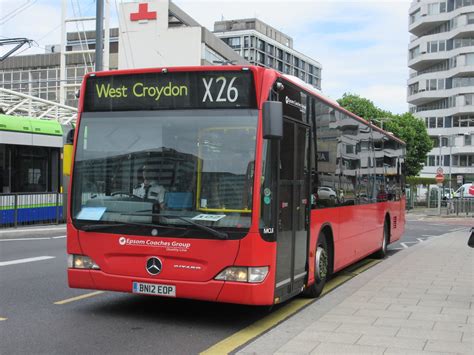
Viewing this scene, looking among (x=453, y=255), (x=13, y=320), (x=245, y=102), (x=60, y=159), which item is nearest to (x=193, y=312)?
(x=13, y=320)

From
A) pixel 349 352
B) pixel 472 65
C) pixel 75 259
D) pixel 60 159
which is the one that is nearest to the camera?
pixel 349 352

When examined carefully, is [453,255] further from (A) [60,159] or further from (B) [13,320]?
(A) [60,159]

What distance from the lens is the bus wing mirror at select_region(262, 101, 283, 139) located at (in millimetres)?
6223

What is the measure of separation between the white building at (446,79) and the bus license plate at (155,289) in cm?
7680

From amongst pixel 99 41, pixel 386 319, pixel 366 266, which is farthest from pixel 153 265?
pixel 99 41

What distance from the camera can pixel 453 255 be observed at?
1465 cm

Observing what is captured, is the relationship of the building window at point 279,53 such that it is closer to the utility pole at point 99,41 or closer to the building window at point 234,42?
the building window at point 234,42

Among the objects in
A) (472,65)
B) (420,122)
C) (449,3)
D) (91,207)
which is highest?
(449,3)

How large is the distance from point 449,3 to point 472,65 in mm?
10749

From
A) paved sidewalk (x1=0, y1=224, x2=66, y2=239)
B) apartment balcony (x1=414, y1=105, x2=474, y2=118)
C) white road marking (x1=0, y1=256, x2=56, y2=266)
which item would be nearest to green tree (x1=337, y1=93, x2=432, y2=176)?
apartment balcony (x1=414, y1=105, x2=474, y2=118)

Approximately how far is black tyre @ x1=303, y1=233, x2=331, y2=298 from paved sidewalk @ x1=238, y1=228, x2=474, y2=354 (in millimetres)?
175

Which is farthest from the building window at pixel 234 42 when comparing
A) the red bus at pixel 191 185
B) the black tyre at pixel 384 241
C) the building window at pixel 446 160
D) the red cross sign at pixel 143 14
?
the red bus at pixel 191 185

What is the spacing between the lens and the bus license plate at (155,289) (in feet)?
21.2

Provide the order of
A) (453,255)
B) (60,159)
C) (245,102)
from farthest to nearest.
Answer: (60,159) < (453,255) < (245,102)
